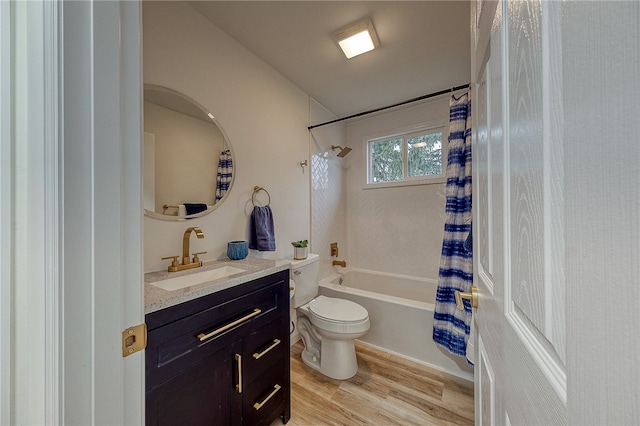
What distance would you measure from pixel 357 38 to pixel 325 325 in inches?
82.2

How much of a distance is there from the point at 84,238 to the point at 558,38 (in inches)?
29.3

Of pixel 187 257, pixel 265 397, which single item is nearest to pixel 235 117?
pixel 187 257

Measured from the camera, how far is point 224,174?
1.66m

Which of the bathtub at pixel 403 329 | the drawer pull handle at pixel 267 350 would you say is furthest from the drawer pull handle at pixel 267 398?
the bathtub at pixel 403 329

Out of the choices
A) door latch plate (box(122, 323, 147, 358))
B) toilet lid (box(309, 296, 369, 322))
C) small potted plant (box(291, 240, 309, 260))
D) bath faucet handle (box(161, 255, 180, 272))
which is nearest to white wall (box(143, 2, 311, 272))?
bath faucet handle (box(161, 255, 180, 272))

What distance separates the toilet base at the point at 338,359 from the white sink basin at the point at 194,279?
38.8 inches

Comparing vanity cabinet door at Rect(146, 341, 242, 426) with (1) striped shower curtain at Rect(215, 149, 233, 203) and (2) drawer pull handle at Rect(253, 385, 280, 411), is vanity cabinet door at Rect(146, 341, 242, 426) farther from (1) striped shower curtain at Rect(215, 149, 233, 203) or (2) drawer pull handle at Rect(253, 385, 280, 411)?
(1) striped shower curtain at Rect(215, 149, 233, 203)

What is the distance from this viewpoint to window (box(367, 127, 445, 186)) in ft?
8.79

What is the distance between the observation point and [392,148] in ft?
9.77

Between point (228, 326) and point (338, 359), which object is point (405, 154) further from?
point (228, 326)

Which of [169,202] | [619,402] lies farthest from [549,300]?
[169,202]

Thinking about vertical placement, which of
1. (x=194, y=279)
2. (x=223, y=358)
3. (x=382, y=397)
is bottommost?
(x=382, y=397)

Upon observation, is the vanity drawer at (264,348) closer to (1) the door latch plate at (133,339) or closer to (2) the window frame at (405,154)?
(1) the door latch plate at (133,339)

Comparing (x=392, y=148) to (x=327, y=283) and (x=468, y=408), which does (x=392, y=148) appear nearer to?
(x=327, y=283)
